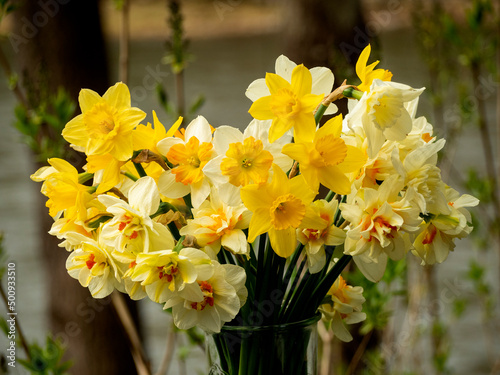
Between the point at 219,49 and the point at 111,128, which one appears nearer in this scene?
the point at 111,128

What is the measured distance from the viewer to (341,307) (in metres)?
0.74

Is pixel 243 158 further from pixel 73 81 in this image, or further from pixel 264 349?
pixel 73 81

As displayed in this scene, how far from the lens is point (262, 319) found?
696mm

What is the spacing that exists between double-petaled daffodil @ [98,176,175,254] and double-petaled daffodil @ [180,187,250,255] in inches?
1.2

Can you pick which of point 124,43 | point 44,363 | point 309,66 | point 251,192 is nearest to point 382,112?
point 251,192

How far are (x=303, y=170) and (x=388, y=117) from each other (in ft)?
0.33

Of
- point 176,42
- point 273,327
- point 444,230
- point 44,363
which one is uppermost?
point 176,42

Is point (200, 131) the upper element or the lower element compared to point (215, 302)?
upper

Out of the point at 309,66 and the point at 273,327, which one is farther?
the point at 309,66

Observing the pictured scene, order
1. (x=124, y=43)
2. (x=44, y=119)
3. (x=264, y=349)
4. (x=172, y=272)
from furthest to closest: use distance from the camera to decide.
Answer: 1. (x=124, y=43)
2. (x=44, y=119)
3. (x=264, y=349)
4. (x=172, y=272)

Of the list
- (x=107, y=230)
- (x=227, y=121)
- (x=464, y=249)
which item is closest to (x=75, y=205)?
(x=107, y=230)

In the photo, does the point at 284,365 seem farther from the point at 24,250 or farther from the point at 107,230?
the point at 24,250

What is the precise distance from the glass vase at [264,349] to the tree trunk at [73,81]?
1091 millimetres

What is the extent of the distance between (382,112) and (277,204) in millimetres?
140
